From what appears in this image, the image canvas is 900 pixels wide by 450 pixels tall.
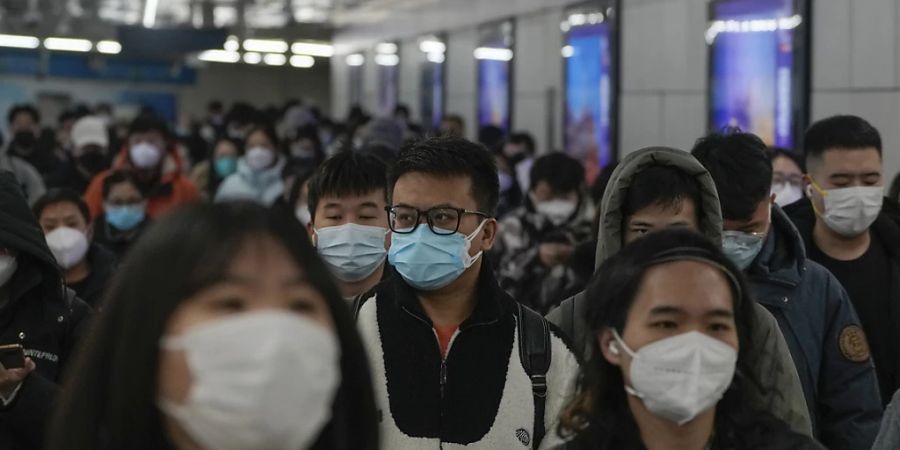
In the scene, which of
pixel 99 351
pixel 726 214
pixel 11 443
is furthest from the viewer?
pixel 726 214

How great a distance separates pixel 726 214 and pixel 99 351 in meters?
2.80

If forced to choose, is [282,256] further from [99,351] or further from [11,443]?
[11,443]

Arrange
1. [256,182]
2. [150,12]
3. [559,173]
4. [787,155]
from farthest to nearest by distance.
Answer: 1. [150,12]
2. [256,182]
3. [559,173]
4. [787,155]

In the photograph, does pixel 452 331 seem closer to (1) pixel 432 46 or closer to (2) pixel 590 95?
(2) pixel 590 95

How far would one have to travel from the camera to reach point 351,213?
5.16 m

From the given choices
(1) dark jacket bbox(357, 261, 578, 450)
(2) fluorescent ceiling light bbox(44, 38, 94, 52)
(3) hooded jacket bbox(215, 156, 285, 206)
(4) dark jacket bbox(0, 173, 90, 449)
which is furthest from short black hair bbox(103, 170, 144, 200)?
(2) fluorescent ceiling light bbox(44, 38, 94, 52)

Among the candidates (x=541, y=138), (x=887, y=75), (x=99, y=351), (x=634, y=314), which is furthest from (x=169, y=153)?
(x=99, y=351)

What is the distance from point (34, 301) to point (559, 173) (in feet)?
16.3

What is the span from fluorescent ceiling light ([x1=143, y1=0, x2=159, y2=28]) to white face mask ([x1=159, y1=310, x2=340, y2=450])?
23880 mm

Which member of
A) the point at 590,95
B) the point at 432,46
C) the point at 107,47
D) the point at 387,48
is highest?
→ the point at 107,47

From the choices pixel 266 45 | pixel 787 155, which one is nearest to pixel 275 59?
pixel 266 45

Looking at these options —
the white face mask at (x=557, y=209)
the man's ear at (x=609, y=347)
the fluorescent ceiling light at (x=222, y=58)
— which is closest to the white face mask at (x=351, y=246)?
the man's ear at (x=609, y=347)

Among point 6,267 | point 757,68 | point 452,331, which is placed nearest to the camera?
point 452,331

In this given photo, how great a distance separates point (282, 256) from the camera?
Result: 2031mm
